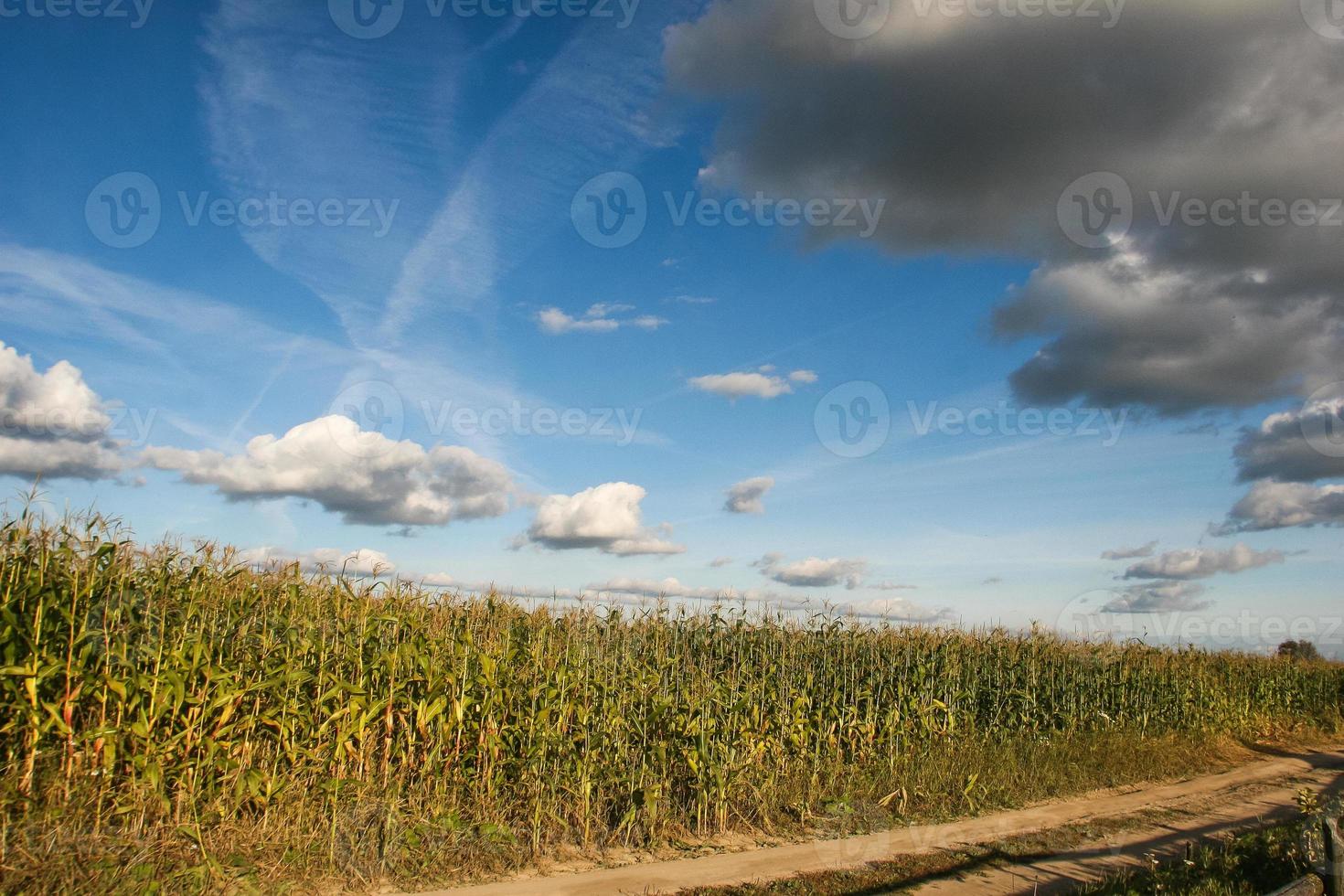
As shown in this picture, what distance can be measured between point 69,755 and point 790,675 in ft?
30.3

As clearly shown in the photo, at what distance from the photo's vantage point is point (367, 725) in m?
8.49

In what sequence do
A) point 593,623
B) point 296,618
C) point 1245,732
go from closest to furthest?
point 296,618, point 593,623, point 1245,732

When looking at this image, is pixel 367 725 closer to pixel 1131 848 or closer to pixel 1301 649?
pixel 1131 848

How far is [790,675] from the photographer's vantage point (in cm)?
1258

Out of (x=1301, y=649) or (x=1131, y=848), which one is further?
(x=1301, y=649)

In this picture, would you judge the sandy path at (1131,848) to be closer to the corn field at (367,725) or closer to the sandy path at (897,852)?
the sandy path at (897,852)

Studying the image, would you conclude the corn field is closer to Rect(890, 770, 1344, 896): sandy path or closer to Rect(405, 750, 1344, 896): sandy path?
Rect(405, 750, 1344, 896): sandy path

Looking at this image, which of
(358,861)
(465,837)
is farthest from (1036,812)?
(358,861)

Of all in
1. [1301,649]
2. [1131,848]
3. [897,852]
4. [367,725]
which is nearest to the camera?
[367,725]

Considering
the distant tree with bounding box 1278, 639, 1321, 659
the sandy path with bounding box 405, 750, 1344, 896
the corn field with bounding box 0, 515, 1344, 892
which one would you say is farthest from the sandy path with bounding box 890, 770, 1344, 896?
the distant tree with bounding box 1278, 639, 1321, 659

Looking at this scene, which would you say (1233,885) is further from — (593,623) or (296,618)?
(296,618)

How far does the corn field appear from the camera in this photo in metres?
6.91

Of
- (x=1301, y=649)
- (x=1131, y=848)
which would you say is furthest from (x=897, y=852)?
(x=1301, y=649)

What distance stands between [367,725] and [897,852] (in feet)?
20.3
